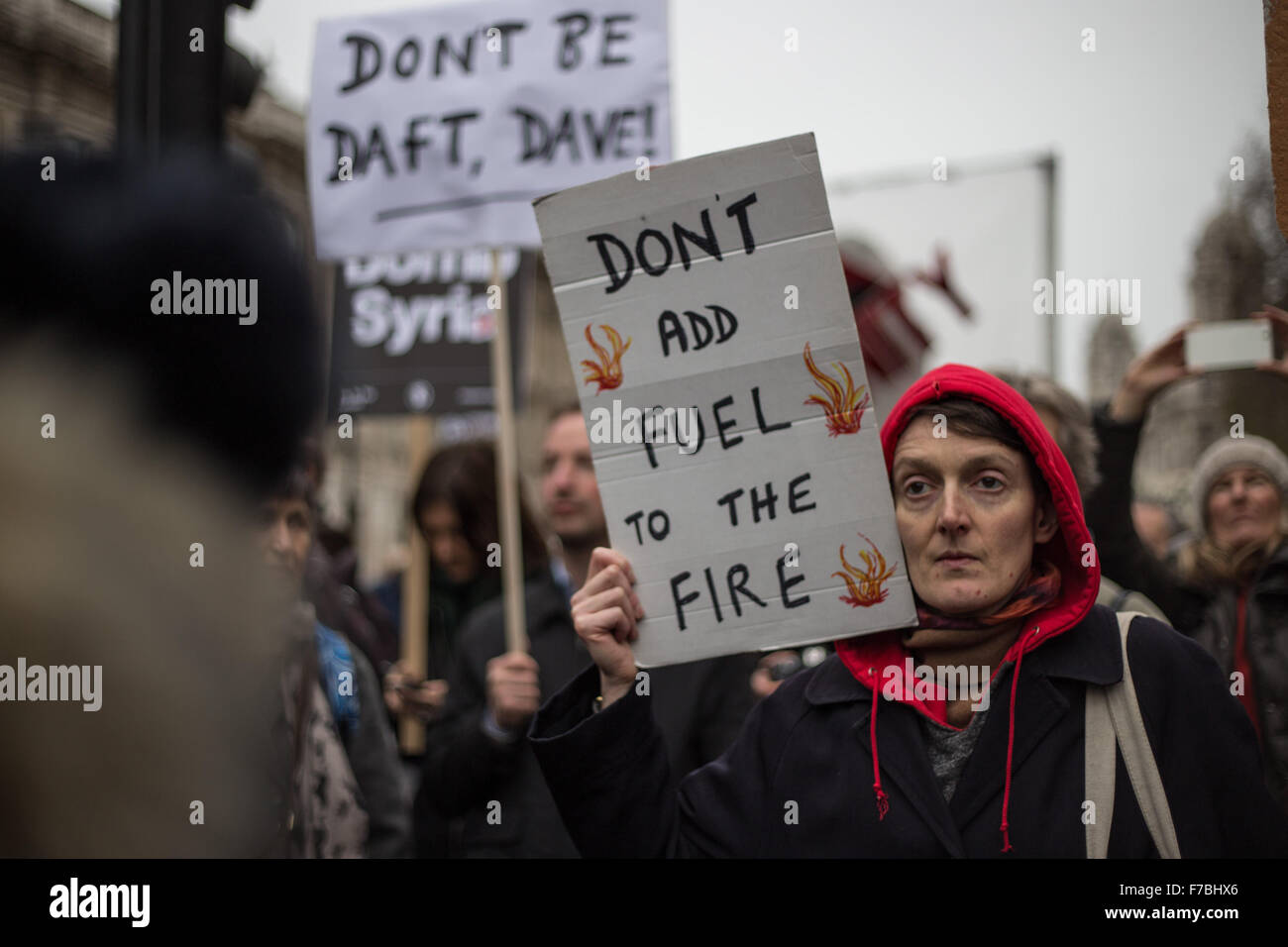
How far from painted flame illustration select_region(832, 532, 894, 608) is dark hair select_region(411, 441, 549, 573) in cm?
259

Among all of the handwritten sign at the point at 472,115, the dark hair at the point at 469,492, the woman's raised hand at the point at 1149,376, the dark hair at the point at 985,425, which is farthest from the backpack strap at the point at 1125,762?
the dark hair at the point at 469,492

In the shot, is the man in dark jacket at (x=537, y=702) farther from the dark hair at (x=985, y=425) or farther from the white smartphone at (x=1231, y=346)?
the white smartphone at (x=1231, y=346)

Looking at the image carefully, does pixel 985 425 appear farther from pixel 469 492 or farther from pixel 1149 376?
pixel 469 492

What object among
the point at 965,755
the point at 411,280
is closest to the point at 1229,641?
the point at 965,755

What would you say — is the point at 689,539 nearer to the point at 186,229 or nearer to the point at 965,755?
the point at 965,755

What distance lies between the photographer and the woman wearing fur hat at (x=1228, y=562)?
3.37 metres

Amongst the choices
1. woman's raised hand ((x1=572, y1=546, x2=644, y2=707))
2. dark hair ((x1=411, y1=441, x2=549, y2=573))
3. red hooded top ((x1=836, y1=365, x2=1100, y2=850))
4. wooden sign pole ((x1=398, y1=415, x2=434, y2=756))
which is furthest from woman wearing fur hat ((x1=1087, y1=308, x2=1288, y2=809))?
wooden sign pole ((x1=398, y1=415, x2=434, y2=756))

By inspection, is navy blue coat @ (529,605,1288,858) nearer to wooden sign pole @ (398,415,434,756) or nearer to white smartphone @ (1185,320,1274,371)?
white smartphone @ (1185,320,1274,371)

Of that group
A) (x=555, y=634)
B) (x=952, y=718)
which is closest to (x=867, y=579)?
(x=952, y=718)

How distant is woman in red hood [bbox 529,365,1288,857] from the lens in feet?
6.13

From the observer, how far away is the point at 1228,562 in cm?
373

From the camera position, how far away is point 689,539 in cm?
222

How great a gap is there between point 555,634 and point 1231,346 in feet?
6.57

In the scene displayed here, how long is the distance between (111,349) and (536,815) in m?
2.52
